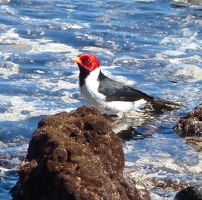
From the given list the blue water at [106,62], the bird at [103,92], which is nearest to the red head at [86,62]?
the bird at [103,92]

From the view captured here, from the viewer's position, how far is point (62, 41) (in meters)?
13.3

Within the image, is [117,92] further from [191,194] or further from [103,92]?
[191,194]

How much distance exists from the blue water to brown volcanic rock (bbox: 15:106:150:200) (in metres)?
0.79

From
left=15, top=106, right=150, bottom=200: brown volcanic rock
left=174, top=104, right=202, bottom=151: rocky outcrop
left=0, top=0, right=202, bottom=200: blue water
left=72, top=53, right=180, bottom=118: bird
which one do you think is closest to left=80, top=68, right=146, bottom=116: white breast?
left=72, top=53, right=180, bottom=118: bird

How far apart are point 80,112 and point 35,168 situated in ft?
2.32

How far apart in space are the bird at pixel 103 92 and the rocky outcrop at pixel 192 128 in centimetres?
98

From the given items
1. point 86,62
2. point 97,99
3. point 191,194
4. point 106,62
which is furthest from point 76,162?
point 106,62

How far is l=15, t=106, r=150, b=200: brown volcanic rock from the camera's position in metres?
5.23

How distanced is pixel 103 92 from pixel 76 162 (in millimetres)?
3925

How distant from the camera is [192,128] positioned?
28.5ft

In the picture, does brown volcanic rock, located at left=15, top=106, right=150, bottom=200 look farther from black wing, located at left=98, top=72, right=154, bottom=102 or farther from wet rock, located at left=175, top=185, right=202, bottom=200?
black wing, located at left=98, top=72, right=154, bottom=102

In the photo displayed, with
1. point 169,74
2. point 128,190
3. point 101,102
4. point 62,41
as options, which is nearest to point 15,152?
point 101,102

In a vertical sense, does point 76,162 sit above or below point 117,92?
above

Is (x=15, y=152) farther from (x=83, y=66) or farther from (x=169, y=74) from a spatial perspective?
(x=169, y=74)
